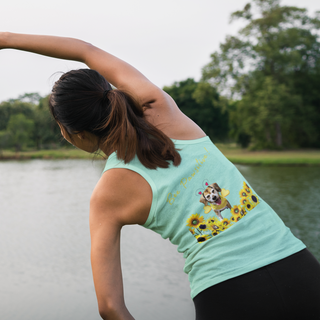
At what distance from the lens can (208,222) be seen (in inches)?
31.7

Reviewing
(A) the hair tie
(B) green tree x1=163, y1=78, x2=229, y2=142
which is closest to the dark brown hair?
(A) the hair tie

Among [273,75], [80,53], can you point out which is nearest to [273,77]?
[273,75]

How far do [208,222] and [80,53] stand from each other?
2.03 feet

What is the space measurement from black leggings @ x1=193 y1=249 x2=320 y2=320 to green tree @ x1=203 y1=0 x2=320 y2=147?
25.1 metres

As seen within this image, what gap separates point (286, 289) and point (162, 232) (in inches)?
11.5

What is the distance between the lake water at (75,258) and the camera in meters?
3.66

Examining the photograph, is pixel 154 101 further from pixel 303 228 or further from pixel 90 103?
pixel 303 228

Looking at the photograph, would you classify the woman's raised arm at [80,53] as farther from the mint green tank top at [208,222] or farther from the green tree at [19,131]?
the green tree at [19,131]

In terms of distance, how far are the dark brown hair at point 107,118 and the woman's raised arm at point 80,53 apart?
13 centimetres

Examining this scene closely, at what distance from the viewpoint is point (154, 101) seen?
973 mm

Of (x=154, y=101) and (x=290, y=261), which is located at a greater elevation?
(x=154, y=101)

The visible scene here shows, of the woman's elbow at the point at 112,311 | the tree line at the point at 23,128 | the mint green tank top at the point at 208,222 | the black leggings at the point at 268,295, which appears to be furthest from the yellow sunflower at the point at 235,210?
the tree line at the point at 23,128

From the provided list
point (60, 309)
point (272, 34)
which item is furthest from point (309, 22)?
point (60, 309)

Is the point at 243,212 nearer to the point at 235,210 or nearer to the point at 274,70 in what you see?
the point at 235,210
